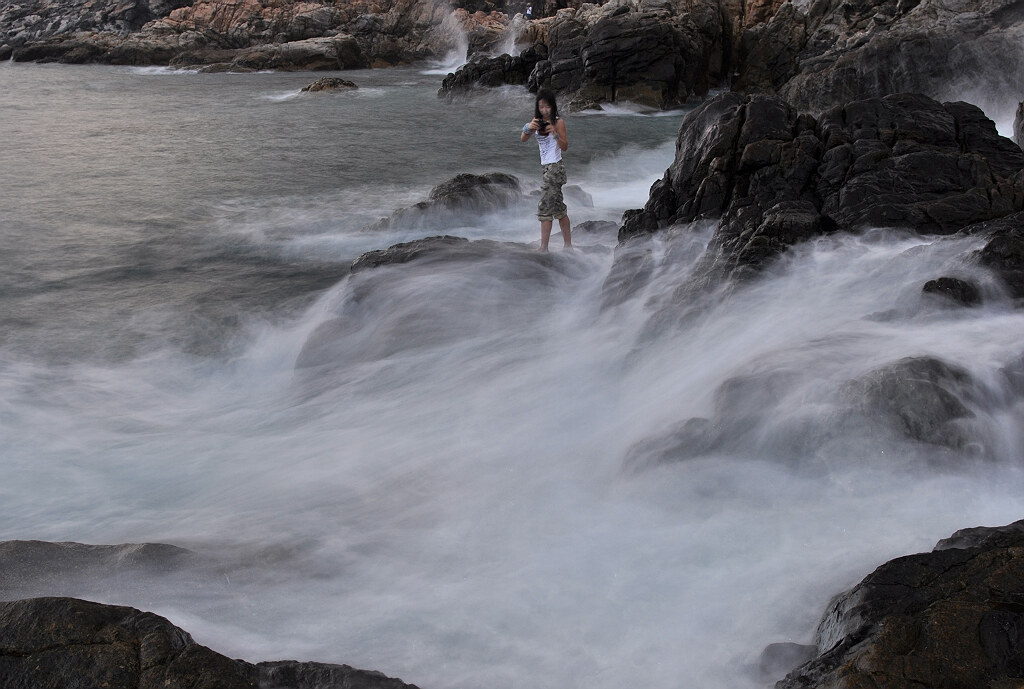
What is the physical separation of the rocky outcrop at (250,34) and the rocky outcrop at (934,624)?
4166cm

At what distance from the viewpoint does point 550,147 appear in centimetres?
908

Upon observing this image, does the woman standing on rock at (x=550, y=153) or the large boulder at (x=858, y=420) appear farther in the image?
the woman standing on rock at (x=550, y=153)

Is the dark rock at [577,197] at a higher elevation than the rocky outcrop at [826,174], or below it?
below

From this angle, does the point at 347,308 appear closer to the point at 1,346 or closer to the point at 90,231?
the point at 1,346

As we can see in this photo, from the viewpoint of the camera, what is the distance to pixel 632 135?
68.4 ft

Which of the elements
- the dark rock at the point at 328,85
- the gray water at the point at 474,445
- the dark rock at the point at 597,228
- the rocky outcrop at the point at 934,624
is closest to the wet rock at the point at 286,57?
the dark rock at the point at 328,85

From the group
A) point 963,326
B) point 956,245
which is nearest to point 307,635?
point 963,326

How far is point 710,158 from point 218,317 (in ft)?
18.2

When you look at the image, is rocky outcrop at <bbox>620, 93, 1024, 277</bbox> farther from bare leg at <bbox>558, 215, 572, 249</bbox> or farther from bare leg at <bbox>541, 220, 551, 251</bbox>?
bare leg at <bbox>541, 220, 551, 251</bbox>

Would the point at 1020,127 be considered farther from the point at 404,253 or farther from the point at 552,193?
the point at 404,253

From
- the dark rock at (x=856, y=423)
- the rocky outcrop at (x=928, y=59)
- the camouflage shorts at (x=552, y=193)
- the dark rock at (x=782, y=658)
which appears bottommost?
the dark rock at (x=782, y=658)

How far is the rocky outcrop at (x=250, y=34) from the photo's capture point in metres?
42.1

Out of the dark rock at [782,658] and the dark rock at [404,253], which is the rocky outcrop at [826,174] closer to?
the dark rock at [404,253]

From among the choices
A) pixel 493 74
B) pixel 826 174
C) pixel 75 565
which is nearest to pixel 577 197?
pixel 826 174
